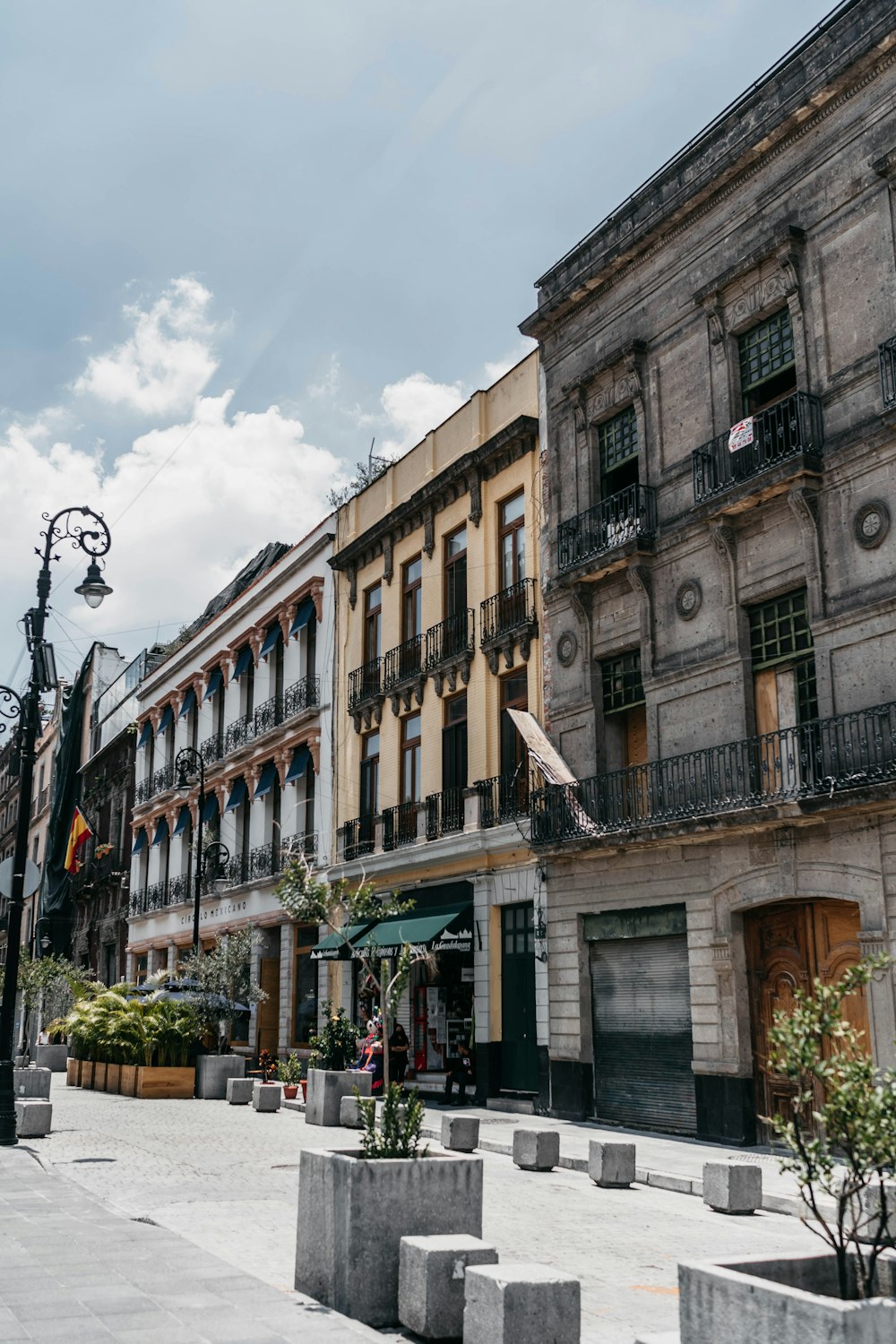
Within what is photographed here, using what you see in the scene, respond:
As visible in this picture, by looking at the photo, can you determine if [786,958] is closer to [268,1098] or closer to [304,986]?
[268,1098]

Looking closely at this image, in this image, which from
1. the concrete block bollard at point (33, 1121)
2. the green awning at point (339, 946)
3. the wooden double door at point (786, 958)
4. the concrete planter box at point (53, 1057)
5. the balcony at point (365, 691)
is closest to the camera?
the wooden double door at point (786, 958)

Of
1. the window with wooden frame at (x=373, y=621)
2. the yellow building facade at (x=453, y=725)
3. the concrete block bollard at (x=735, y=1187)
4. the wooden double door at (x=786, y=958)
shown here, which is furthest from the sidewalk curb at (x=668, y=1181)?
the window with wooden frame at (x=373, y=621)

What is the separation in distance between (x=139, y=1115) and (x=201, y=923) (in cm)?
1893

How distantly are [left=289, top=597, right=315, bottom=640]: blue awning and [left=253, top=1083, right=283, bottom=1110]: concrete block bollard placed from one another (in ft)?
47.1

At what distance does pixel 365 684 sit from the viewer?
31062 millimetres

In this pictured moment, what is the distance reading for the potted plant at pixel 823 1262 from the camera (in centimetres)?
464

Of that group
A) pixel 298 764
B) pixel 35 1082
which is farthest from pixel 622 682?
pixel 298 764

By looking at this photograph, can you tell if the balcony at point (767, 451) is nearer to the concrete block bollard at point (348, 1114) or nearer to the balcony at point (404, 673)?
the balcony at point (404, 673)

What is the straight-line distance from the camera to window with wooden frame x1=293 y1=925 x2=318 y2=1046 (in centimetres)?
3325

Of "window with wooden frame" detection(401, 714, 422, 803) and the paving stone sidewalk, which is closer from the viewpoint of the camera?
the paving stone sidewalk

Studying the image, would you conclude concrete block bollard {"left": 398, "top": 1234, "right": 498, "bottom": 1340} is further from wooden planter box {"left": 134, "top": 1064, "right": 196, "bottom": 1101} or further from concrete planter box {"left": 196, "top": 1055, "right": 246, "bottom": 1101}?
wooden planter box {"left": 134, "top": 1064, "right": 196, "bottom": 1101}

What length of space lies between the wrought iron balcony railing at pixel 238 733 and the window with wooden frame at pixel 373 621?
7862mm

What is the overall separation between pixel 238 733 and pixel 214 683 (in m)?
3.01

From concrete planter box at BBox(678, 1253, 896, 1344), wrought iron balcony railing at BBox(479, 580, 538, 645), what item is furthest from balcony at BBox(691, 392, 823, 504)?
concrete planter box at BBox(678, 1253, 896, 1344)
